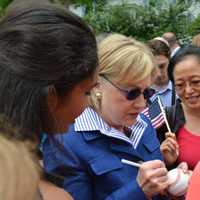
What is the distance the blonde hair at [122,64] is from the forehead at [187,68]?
2.66ft

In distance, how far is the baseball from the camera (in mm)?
2352

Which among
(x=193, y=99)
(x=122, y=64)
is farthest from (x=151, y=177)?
(x=193, y=99)

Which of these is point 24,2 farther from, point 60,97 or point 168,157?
point 168,157

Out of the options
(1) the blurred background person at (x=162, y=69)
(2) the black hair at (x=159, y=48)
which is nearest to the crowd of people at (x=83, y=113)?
(1) the blurred background person at (x=162, y=69)

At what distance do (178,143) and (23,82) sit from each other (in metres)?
1.67

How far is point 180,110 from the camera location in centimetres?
322

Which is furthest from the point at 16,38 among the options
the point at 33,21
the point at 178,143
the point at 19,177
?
the point at 178,143

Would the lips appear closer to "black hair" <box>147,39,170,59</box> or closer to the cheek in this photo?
the cheek

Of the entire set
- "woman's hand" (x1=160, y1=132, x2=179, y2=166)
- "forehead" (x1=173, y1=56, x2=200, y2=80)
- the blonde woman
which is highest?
the blonde woman

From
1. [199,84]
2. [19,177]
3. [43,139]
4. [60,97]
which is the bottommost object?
[199,84]

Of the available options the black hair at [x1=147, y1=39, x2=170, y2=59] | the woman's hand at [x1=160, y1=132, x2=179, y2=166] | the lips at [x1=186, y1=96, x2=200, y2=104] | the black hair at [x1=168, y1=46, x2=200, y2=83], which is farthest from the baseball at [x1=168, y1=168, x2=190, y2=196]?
the black hair at [x1=147, y1=39, x2=170, y2=59]

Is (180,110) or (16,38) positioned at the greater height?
(16,38)

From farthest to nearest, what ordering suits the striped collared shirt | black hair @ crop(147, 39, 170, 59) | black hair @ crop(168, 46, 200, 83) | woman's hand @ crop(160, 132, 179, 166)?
black hair @ crop(147, 39, 170, 59) → black hair @ crop(168, 46, 200, 83) → woman's hand @ crop(160, 132, 179, 166) → the striped collared shirt

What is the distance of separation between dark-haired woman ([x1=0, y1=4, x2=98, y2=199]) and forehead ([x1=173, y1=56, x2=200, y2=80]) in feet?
5.35
